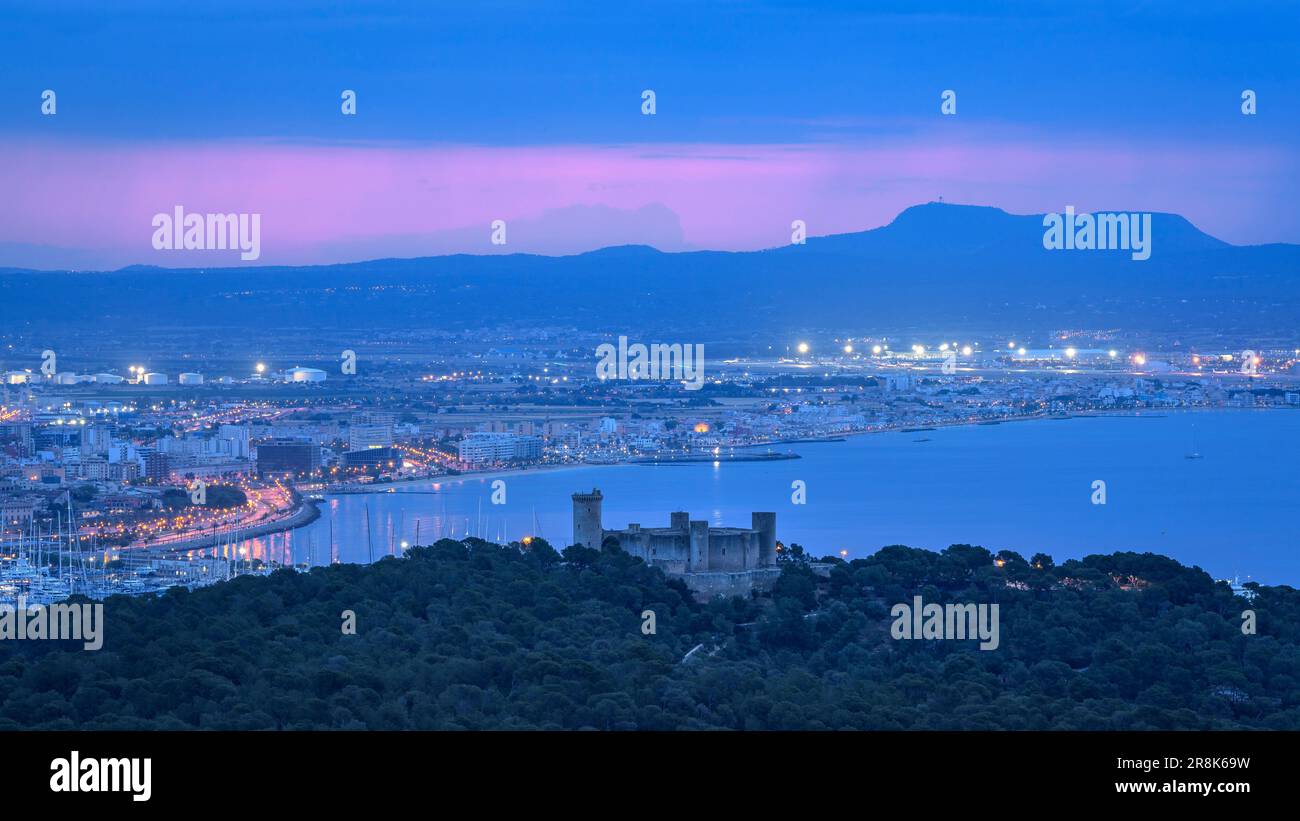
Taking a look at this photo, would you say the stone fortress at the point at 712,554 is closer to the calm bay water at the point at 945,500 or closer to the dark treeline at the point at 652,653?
the dark treeline at the point at 652,653

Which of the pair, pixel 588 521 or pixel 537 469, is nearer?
pixel 588 521

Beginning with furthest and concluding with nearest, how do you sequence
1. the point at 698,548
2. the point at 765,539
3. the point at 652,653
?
the point at 765,539 < the point at 698,548 < the point at 652,653

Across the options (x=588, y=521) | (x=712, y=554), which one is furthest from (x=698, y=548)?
(x=588, y=521)

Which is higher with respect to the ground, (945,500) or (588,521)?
(588,521)

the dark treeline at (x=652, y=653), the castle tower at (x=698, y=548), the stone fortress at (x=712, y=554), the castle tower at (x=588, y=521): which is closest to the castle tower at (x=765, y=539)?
the stone fortress at (x=712, y=554)

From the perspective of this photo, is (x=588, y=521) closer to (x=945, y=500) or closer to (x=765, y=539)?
(x=765, y=539)

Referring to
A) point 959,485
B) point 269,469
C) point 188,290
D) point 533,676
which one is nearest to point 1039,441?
point 959,485
